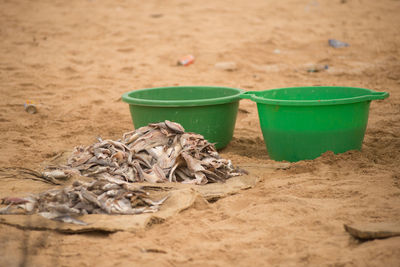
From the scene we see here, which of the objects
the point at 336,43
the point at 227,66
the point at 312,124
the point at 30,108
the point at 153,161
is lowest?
the point at 30,108

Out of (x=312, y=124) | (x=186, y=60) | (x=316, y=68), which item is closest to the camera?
(x=312, y=124)

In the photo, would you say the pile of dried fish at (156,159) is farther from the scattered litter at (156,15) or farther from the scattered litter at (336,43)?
the scattered litter at (156,15)

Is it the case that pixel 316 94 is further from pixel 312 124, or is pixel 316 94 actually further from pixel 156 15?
pixel 156 15

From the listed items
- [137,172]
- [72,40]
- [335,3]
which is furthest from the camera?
[335,3]

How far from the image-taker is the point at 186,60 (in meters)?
6.51

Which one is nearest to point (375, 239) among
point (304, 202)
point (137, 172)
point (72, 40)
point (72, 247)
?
point (304, 202)

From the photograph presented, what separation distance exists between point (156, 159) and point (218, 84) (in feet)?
8.58

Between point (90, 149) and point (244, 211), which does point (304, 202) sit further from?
point (90, 149)

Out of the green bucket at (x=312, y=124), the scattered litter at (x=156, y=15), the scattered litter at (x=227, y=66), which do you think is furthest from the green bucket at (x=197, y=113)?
the scattered litter at (x=156, y=15)

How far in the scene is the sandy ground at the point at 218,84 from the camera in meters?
2.33

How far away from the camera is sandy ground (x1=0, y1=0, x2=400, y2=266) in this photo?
2328 millimetres

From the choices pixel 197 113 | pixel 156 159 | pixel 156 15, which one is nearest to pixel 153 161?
pixel 156 159

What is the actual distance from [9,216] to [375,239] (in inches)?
74.6

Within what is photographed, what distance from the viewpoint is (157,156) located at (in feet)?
11.4
